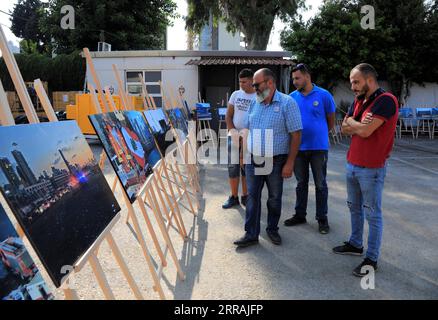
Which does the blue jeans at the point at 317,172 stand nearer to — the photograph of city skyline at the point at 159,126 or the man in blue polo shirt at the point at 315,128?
the man in blue polo shirt at the point at 315,128

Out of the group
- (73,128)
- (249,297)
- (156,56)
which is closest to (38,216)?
(73,128)

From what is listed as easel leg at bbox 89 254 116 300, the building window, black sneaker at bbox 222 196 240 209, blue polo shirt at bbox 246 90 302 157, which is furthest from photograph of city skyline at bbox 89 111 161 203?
the building window

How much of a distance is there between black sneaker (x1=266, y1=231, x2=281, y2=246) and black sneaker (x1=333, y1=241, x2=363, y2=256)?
1.91 feet

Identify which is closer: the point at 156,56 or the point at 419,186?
the point at 419,186

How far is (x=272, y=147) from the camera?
358 centimetres

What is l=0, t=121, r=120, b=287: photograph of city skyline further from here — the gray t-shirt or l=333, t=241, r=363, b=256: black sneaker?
the gray t-shirt

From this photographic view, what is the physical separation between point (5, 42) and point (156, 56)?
12.4 metres

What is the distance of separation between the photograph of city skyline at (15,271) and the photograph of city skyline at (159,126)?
102 inches

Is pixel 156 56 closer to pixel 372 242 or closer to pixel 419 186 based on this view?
pixel 419 186

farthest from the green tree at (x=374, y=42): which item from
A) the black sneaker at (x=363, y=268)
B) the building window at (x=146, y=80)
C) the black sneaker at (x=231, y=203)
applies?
the black sneaker at (x=363, y=268)

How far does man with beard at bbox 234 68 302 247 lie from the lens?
11.6 feet

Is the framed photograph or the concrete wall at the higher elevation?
the concrete wall

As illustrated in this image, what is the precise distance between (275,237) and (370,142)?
4.77 ft

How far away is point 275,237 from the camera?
391cm
